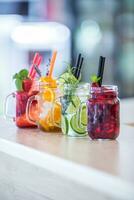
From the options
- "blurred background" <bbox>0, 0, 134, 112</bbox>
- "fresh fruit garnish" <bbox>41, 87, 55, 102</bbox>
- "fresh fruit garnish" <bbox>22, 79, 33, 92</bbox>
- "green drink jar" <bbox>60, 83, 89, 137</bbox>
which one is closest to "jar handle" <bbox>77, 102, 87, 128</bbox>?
"green drink jar" <bbox>60, 83, 89, 137</bbox>

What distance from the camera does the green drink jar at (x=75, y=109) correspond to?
131cm

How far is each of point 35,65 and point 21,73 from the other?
5cm

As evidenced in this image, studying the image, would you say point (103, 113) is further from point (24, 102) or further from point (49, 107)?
point (24, 102)

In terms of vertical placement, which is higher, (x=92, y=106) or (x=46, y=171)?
(x=92, y=106)

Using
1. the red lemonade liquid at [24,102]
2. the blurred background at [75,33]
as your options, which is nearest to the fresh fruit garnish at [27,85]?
the red lemonade liquid at [24,102]

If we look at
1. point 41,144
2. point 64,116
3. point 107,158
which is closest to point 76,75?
point 64,116

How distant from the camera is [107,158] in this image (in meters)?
1.05

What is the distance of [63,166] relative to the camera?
1021 millimetres

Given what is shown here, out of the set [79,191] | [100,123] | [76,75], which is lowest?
[79,191]

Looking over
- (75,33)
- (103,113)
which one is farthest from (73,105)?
(75,33)

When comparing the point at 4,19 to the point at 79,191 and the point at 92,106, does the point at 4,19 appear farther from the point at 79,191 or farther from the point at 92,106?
the point at 79,191

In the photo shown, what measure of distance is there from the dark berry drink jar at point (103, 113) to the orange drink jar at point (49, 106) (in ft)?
0.51

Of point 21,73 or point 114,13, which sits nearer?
point 21,73

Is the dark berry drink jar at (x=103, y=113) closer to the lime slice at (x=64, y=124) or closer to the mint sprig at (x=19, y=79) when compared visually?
the lime slice at (x=64, y=124)
